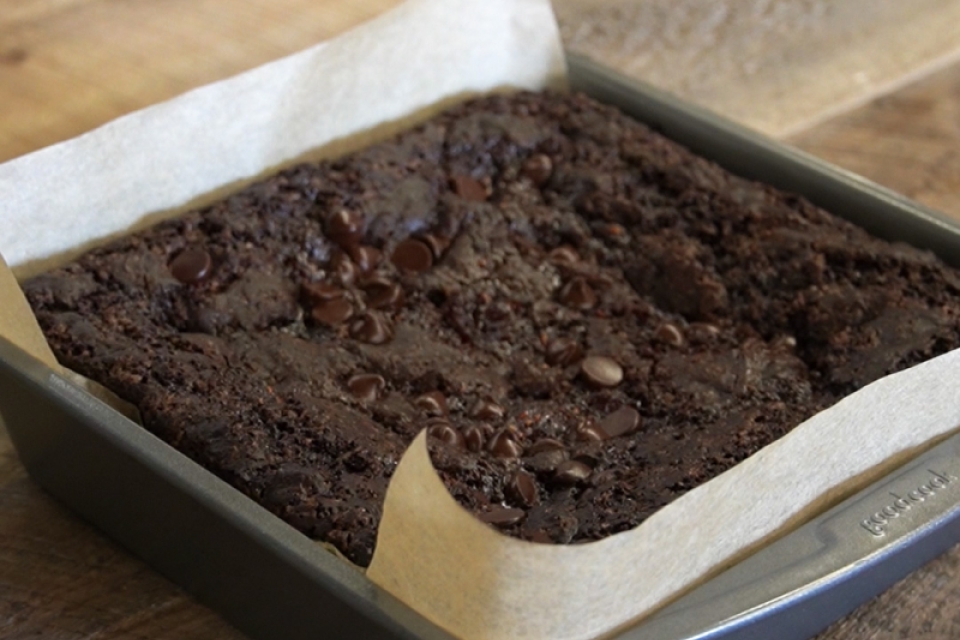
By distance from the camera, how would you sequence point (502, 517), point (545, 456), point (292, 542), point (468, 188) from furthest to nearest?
1. point (468, 188)
2. point (545, 456)
3. point (502, 517)
4. point (292, 542)

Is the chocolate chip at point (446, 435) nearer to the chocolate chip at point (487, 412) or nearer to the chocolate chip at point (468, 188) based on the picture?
the chocolate chip at point (487, 412)

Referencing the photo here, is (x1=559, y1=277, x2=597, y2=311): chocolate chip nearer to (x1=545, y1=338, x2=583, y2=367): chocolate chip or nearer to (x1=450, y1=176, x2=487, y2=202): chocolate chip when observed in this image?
(x1=545, y1=338, x2=583, y2=367): chocolate chip

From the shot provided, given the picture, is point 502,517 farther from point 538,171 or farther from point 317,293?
point 538,171

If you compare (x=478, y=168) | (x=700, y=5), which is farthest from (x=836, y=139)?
(x=478, y=168)

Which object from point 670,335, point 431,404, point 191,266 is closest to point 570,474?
point 431,404

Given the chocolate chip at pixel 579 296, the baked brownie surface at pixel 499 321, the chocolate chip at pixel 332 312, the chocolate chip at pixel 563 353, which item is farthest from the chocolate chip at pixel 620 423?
Answer: the chocolate chip at pixel 332 312
